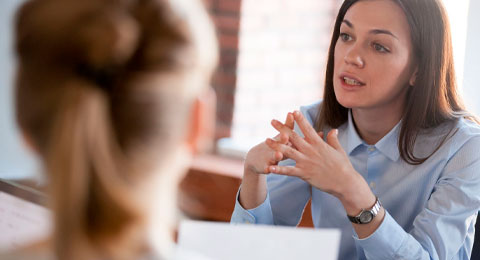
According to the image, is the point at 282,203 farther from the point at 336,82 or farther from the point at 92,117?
the point at 92,117

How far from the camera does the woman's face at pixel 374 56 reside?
142cm

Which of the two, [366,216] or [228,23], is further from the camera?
[228,23]

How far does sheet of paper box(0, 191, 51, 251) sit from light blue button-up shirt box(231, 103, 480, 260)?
Result: 1.76 feet

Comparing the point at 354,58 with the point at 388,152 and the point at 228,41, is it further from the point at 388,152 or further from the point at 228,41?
the point at 228,41

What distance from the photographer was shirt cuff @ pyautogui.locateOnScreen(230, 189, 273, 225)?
1.47 m

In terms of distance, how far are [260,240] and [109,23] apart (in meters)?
0.62

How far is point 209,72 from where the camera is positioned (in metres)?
0.66

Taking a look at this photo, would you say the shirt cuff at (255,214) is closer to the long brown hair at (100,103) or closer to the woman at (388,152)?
the woman at (388,152)

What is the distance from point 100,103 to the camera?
0.53m

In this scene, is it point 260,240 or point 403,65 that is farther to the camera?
point 403,65

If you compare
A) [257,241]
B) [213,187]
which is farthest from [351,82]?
[213,187]

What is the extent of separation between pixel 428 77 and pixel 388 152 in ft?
0.71

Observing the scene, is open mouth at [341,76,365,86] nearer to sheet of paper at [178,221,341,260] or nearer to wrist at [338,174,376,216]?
wrist at [338,174,376,216]

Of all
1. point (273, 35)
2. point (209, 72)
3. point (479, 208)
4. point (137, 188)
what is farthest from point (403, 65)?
point (273, 35)
